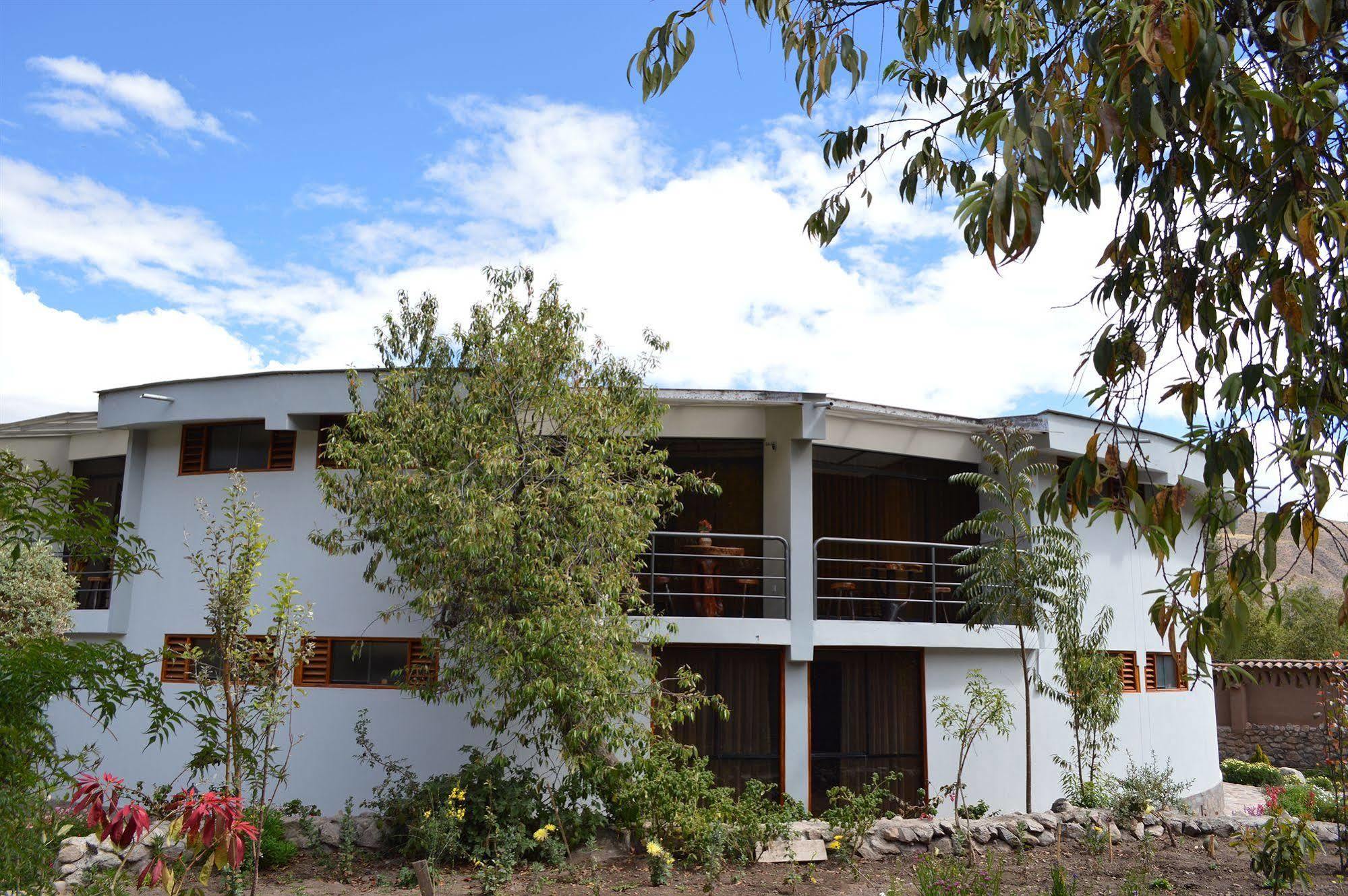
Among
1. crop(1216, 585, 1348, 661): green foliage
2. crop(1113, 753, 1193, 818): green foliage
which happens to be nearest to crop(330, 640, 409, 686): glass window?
crop(1113, 753, 1193, 818): green foliage

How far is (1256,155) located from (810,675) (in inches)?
379

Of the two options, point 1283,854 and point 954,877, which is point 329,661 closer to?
point 954,877

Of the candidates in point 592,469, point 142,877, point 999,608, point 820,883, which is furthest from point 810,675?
point 142,877

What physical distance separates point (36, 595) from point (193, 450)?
246 centimetres

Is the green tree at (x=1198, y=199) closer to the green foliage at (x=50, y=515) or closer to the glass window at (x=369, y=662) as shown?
the green foliage at (x=50, y=515)

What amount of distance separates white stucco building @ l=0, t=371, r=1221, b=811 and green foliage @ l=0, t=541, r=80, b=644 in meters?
0.51

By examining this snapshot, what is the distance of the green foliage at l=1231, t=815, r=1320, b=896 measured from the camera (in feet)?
25.6

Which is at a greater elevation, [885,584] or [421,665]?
[885,584]

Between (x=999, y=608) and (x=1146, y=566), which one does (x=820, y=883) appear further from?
(x=1146, y=566)

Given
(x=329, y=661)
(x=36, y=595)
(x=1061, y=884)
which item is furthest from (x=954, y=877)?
(x=36, y=595)

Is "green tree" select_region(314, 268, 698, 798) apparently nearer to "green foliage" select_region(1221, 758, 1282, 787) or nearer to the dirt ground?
the dirt ground

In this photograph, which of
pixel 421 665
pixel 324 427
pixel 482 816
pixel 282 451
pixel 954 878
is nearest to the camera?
pixel 954 878

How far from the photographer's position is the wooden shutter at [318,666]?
38.2 feet

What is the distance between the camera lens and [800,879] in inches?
342
